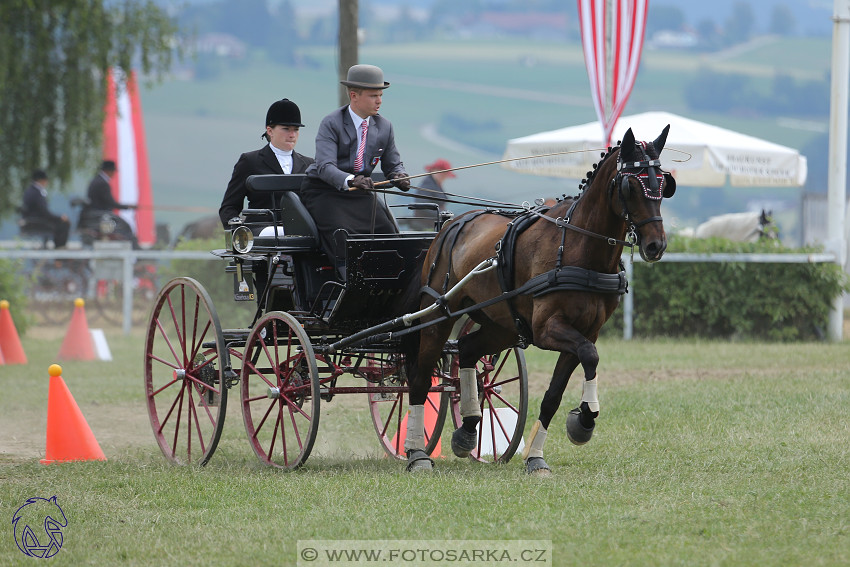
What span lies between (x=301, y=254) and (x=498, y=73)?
110642 millimetres

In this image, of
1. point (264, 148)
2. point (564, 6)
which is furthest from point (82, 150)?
point (564, 6)

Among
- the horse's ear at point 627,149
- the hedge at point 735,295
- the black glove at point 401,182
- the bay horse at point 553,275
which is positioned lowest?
the hedge at point 735,295

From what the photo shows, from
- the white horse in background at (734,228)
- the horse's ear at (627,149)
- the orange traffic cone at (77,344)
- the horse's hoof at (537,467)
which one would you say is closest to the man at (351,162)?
the horse's ear at (627,149)

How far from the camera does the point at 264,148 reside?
8320 millimetres

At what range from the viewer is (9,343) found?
13.9 metres

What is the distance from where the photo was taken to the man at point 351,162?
23.7 feet

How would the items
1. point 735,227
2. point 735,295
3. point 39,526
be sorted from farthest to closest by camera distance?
point 735,227, point 735,295, point 39,526

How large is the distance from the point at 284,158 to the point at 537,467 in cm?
309

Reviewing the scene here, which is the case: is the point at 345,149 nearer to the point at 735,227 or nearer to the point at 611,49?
the point at 611,49

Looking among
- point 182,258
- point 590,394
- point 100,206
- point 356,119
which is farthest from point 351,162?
point 100,206

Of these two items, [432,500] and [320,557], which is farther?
[432,500]

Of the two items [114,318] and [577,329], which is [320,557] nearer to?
[577,329]

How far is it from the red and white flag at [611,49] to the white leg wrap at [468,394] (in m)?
6.55

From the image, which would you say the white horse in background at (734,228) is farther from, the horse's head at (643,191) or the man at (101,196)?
the horse's head at (643,191)
